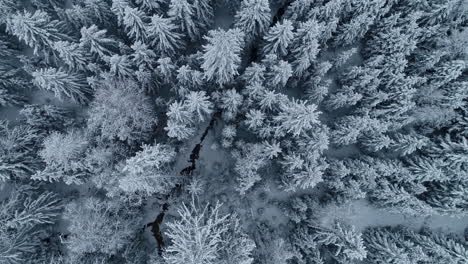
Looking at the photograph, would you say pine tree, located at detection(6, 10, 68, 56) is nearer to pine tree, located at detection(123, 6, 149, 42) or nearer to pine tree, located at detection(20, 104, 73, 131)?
pine tree, located at detection(20, 104, 73, 131)

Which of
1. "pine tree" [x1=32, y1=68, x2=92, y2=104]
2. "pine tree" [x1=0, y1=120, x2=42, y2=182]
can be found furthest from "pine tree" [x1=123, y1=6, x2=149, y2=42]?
"pine tree" [x1=0, y1=120, x2=42, y2=182]

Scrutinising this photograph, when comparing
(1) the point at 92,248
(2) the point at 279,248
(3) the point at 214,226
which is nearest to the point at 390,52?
(2) the point at 279,248

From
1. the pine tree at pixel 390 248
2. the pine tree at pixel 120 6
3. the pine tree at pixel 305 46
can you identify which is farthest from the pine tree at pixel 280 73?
the pine tree at pixel 390 248

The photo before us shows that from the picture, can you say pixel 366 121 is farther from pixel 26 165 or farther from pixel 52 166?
→ pixel 26 165

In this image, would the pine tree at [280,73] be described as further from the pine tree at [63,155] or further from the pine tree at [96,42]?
the pine tree at [63,155]

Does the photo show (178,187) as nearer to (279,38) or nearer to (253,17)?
(279,38)

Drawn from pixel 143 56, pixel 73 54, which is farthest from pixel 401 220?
pixel 73 54
